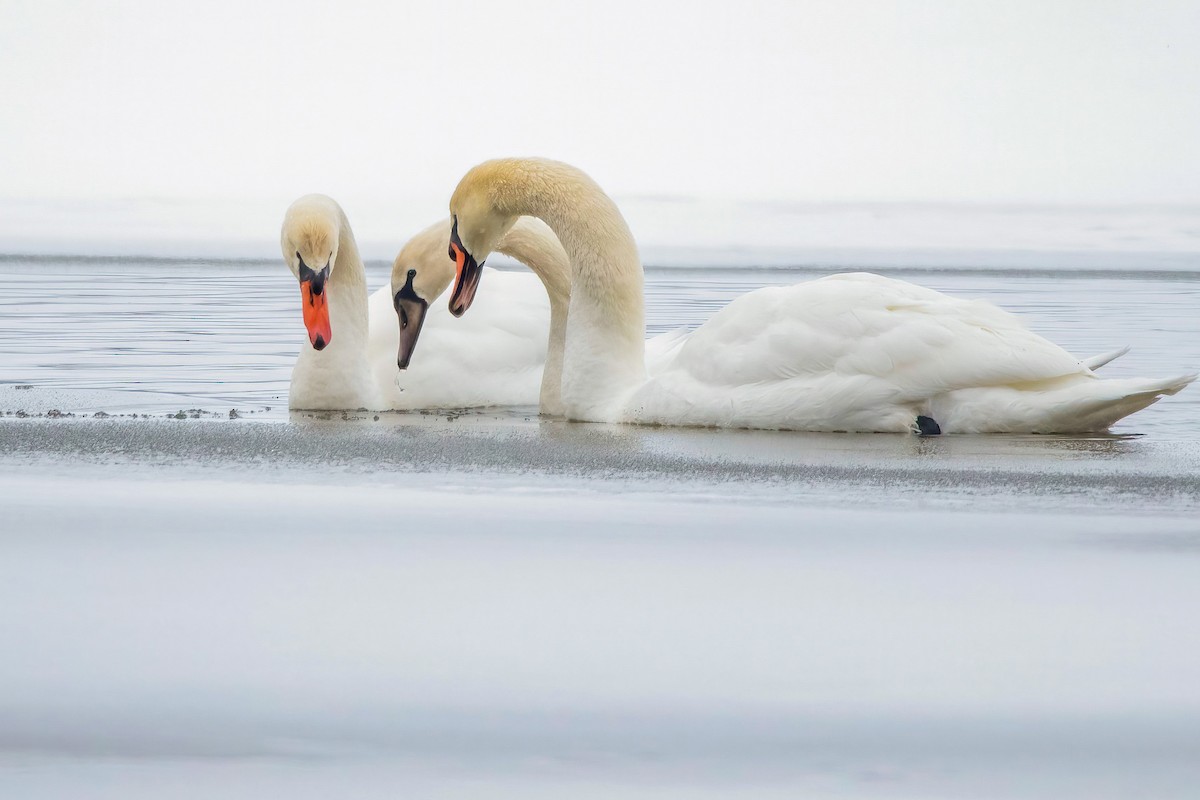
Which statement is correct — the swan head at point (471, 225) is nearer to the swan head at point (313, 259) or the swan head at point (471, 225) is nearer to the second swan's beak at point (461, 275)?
the second swan's beak at point (461, 275)

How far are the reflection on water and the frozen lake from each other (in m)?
2.10

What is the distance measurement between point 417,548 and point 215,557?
482mm

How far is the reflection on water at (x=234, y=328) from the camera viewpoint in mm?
8773

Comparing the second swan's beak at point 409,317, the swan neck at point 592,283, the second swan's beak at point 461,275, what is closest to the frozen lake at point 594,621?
the swan neck at point 592,283

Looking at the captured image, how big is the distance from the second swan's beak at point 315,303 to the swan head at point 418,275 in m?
0.83

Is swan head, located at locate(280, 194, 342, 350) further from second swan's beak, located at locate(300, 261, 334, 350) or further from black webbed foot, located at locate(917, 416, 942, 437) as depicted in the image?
black webbed foot, located at locate(917, 416, 942, 437)

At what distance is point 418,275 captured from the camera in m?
8.55

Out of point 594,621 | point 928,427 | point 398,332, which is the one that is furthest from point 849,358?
point 594,621

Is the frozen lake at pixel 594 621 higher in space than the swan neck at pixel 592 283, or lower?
lower

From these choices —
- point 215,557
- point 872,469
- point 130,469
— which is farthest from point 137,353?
point 215,557

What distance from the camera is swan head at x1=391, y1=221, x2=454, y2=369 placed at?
853 centimetres

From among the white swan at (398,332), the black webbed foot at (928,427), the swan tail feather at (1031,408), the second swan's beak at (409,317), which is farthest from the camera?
the second swan's beak at (409,317)

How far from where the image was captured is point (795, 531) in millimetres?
4281

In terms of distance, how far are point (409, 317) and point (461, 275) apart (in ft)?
2.42
